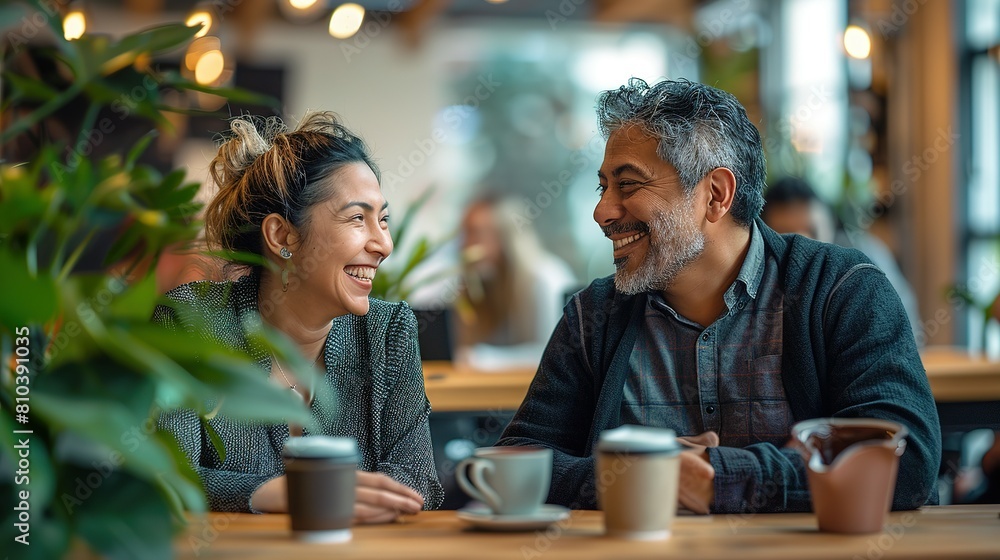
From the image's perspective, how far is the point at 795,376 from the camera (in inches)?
68.7

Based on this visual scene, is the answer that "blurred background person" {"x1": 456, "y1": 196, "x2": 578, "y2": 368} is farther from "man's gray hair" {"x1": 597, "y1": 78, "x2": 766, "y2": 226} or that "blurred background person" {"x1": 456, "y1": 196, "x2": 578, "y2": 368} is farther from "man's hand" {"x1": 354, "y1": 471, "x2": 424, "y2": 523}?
"man's hand" {"x1": 354, "y1": 471, "x2": 424, "y2": 523}

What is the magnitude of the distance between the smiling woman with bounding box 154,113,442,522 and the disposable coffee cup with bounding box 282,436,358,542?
0.57 meters

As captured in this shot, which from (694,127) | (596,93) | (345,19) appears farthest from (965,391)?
(596,93)

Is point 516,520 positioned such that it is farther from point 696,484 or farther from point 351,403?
point 351,403

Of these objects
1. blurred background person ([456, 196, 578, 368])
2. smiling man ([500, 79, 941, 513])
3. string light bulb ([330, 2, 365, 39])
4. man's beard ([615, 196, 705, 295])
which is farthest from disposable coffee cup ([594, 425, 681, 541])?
blurred background person ([456, 196, 578, 368])

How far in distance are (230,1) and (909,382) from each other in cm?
715

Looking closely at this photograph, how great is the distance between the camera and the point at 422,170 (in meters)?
8.88

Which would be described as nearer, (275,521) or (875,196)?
(275,521)

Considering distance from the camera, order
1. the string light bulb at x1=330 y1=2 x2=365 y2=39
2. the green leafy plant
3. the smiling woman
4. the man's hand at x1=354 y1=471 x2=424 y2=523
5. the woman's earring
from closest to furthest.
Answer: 1. the green leafy plant
2. the man's hand at x1=354 y1=471 x2=424 y2=523
3. the smiling woman
4. the woman's earring
5. the string light bulb at x1=330 y1=2 x2=365 y2=39

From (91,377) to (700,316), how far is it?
120cm

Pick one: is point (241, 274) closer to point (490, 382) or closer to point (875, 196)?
point (490, 382)

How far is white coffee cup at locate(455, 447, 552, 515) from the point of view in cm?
123

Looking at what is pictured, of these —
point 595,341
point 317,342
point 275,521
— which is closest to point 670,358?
point 595,341

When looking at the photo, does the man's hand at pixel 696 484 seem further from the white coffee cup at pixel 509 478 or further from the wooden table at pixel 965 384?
the wooden table at pixel 965 384
